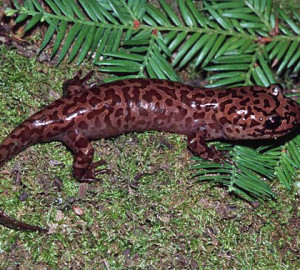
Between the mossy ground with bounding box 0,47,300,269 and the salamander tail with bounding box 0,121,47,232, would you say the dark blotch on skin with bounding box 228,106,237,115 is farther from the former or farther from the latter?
the salamander tail with bounding box 0,121,47,232

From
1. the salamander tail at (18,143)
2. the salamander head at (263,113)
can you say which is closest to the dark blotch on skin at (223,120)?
the salamander head at (263,113)

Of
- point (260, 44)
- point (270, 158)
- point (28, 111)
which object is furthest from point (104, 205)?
point (260, 44)

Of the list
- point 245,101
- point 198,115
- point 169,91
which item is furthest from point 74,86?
point 245,101

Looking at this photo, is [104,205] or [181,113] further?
[181,113]

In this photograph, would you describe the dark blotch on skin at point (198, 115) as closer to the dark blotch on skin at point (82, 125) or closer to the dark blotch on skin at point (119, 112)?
the dark blotch on skin at point (119, 112)

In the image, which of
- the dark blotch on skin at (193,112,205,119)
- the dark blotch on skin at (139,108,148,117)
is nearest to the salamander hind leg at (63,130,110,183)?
the dark blotch on skin at (139,108,148,117)

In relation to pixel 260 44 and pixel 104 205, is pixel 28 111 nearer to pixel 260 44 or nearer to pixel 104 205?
pixel 104 205

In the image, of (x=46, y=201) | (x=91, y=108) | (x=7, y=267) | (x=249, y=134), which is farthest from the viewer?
(x=249, y=134)

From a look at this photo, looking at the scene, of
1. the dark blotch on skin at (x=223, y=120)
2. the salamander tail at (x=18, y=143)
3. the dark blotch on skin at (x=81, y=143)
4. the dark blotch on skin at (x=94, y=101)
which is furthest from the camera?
the dark blotch on skin at (x=223, y=120)
